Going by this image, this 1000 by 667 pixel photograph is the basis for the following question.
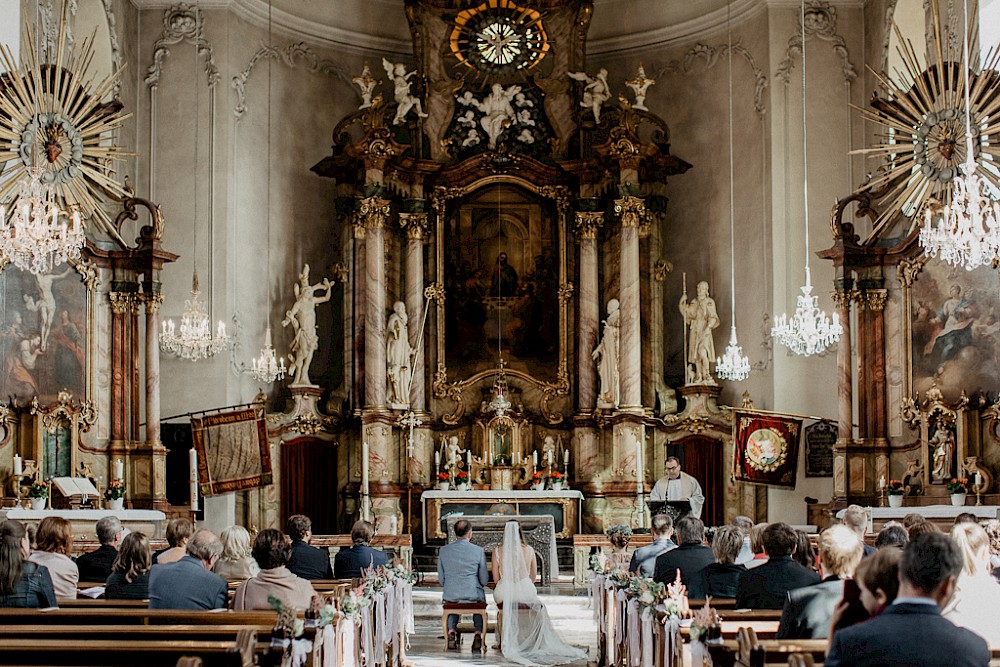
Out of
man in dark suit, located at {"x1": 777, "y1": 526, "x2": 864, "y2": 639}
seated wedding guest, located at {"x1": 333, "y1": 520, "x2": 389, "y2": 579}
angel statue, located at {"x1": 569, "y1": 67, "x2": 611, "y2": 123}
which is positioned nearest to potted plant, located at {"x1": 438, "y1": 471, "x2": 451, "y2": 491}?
angel statue, located at {"x1": 569, "y1": 67, "x2": 611, "y2": 123}

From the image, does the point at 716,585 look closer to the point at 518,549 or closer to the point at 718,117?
the point at 518,549

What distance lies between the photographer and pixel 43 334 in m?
16.3

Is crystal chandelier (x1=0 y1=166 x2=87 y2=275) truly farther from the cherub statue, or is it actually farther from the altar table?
the cherub statue

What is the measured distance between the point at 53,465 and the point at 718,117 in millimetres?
11478

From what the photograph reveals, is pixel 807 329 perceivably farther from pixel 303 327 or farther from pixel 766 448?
pixel 303 327

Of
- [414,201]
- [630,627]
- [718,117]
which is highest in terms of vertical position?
[718,117]

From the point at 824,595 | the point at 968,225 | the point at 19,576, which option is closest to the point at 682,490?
the point at 968,225

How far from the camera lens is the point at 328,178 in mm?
22016

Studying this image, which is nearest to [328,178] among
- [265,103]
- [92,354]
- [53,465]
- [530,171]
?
[265,103]

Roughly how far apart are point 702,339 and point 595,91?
4216 mm

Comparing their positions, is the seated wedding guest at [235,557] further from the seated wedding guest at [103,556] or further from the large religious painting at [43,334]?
the large religious painting at [43,334]

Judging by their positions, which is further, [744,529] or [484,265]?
[484,265]

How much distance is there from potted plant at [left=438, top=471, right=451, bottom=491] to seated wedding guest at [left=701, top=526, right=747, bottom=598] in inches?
445

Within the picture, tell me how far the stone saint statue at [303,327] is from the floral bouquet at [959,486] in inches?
378
